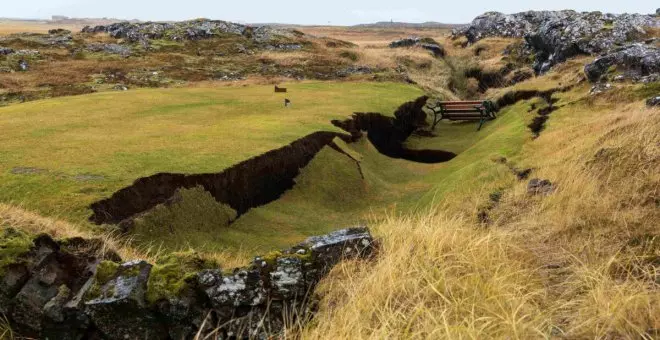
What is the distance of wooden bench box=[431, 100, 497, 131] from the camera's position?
23.7 m

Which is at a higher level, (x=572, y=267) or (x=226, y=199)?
(x=572, y=267)

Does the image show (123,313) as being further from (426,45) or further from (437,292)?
(426,45)

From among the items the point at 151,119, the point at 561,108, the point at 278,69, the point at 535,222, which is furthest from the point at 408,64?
the point at 535,222

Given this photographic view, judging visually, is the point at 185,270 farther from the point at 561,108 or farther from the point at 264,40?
the point at 264,40

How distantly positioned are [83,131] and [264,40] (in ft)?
136

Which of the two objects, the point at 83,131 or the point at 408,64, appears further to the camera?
the point at 408,64

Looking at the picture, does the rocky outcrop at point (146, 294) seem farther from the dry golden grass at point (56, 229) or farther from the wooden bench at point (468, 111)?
the wooden bench at point (468, 111)

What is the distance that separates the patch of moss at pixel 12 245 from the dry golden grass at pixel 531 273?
3048 mm

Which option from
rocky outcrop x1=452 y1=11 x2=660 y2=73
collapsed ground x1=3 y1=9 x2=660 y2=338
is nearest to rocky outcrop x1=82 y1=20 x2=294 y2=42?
rocky outcrop x1=452 y1=11 x2=660 y2=73

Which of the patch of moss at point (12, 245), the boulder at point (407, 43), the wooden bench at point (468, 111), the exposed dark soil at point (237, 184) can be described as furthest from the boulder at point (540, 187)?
the boulder at point (407, 43)

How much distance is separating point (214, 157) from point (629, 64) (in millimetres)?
17036

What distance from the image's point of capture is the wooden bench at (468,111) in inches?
931

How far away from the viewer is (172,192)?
33.4 feet

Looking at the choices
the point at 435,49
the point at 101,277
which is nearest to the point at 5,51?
the point at 435,49
